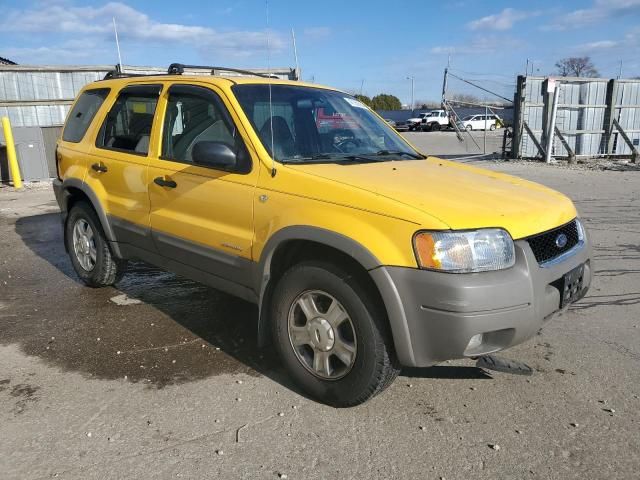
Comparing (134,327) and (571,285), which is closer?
(571,285)

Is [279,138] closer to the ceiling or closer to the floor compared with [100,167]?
closer to the ceiling

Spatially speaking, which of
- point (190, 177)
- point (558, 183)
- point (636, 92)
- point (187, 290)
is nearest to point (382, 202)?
point (190, 177)

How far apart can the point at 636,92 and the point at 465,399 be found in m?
18.3

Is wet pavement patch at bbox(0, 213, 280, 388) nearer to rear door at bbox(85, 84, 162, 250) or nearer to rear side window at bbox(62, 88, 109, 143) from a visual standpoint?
rear door at bbox(85, 84, 162, 250)

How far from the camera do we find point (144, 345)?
4.09 meters

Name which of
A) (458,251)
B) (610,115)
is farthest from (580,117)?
(458,251)

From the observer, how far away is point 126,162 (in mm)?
4469

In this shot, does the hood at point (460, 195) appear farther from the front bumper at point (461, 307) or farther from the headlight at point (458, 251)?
the front bumper at point (461, 307)

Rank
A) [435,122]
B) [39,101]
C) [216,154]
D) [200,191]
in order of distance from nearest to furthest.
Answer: [216,154] → [200,191] → [39,101] → [435,122]

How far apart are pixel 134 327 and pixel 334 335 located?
81.8 inches

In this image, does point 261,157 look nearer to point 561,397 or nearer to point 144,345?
point 144,345

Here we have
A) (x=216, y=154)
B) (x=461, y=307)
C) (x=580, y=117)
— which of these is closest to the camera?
(x=461, y=307)

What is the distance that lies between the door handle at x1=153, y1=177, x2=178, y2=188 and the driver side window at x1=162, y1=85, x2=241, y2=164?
17 cm

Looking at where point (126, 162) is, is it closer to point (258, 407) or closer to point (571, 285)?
point (258, 407)
